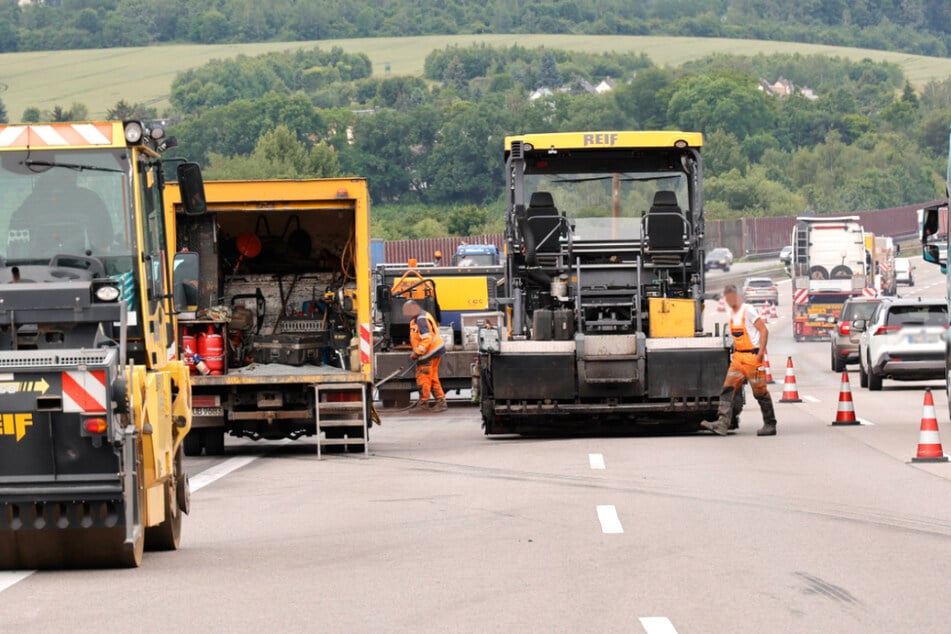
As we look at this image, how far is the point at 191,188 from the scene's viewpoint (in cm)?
1153

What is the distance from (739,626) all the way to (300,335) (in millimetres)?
12766

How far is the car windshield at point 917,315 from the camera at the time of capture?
3039cm

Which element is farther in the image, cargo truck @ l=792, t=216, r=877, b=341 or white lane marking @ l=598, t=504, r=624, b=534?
cargo truck @ l=792, t=216, r=877, b=341

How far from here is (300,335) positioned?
20828 millimetres

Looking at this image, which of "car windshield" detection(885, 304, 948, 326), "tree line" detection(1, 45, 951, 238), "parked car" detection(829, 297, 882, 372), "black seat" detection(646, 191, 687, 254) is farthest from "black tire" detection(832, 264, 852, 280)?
"tree line" detection(1, 45, 951, 238)

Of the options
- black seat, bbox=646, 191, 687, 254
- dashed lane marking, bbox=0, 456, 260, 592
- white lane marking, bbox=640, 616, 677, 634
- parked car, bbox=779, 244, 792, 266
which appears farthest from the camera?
parked car, bbox=779, 244, 792, 266

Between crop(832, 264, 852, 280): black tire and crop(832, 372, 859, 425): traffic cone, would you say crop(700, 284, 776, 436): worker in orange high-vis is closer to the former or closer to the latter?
crop(832, 372, 859, 425): traffic cone

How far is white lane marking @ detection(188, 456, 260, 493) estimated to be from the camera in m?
16.3

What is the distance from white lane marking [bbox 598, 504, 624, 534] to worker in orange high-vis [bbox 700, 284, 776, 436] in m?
6.72

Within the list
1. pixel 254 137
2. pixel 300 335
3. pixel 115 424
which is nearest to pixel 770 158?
pixel 254 137

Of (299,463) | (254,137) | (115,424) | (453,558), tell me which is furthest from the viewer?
(254,137)

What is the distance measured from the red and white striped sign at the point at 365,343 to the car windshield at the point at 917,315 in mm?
13506

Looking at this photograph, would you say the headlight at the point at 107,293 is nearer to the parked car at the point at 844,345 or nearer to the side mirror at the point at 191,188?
the side mirror at the point at 191,188

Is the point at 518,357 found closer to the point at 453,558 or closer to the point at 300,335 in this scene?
the point at 300,335
